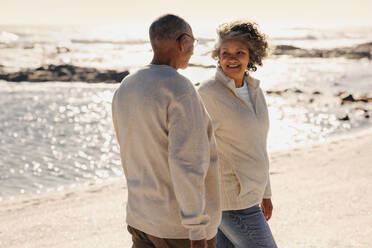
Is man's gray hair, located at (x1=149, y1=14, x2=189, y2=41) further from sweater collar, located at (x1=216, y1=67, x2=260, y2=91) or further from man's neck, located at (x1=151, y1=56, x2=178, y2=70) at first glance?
sweater collar, located at (x1=216, y1=67, x2=260, y2=91)

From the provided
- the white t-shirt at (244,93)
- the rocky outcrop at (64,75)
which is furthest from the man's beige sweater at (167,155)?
the rocky outcrop at (64,75)

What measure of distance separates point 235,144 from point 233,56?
0.50 metres

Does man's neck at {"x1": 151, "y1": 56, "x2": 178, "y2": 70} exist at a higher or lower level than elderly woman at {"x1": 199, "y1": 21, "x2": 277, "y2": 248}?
higher

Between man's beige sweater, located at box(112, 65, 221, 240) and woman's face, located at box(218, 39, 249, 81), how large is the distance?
77 centimetres

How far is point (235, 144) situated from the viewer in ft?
8.57

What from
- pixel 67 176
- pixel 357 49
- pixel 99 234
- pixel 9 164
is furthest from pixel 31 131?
pixel 357 49

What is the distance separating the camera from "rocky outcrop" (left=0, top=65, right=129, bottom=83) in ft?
97.6

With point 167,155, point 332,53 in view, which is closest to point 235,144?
point 167,155

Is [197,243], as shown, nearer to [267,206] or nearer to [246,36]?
[267,206]

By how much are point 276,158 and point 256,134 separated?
25.7 ft

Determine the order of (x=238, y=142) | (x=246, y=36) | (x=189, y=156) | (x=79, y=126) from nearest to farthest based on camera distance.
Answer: (x=189, y=156), (x=238, y=142), (x=246, y=36), (x=79, y=126)

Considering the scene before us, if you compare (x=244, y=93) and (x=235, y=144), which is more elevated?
(x=244, y=93)

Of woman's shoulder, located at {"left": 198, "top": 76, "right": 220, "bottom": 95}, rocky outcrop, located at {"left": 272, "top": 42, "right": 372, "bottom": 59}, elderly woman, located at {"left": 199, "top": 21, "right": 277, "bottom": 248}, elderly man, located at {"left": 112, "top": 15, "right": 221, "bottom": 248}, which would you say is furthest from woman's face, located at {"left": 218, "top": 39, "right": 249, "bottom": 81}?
rocky outcrop, located at {"left": 272, "top": 42, "right": 372, "bottom": 59}

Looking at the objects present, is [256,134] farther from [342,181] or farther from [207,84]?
[342,181]
